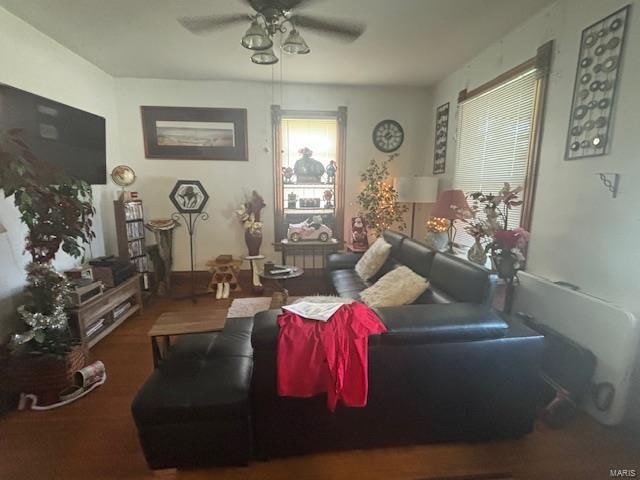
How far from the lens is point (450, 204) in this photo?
270 cm

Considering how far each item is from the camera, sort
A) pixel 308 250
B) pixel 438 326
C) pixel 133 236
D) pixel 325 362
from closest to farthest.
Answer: pixel 325 362
pixel 438 326
pixel 133 236
pixel 308 250

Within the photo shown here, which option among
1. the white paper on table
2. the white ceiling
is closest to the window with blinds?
the white ceiling

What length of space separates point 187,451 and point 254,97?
3.72 metres

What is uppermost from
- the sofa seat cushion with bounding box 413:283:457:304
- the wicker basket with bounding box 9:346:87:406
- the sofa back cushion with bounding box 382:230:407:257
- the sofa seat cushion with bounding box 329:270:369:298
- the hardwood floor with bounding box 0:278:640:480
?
the sofa back cushion with bounding box 382:230:407:257

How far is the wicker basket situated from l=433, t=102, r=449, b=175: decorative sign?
13.0 ft

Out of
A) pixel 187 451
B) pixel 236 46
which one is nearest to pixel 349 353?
pixel 187 451

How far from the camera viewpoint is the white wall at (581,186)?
1661 mm

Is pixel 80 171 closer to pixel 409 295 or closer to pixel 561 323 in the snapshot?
pixel 409 295

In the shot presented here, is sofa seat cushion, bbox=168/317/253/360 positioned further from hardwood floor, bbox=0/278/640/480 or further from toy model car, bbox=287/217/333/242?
toy model car, bbox=287/217/333/242

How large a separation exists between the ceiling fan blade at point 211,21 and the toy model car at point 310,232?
2.33 metres

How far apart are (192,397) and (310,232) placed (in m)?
2.75

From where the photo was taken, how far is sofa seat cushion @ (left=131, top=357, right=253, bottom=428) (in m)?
1.34

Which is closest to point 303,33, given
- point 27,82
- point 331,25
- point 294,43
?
point 331,25

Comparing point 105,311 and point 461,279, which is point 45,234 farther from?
point 461,279
